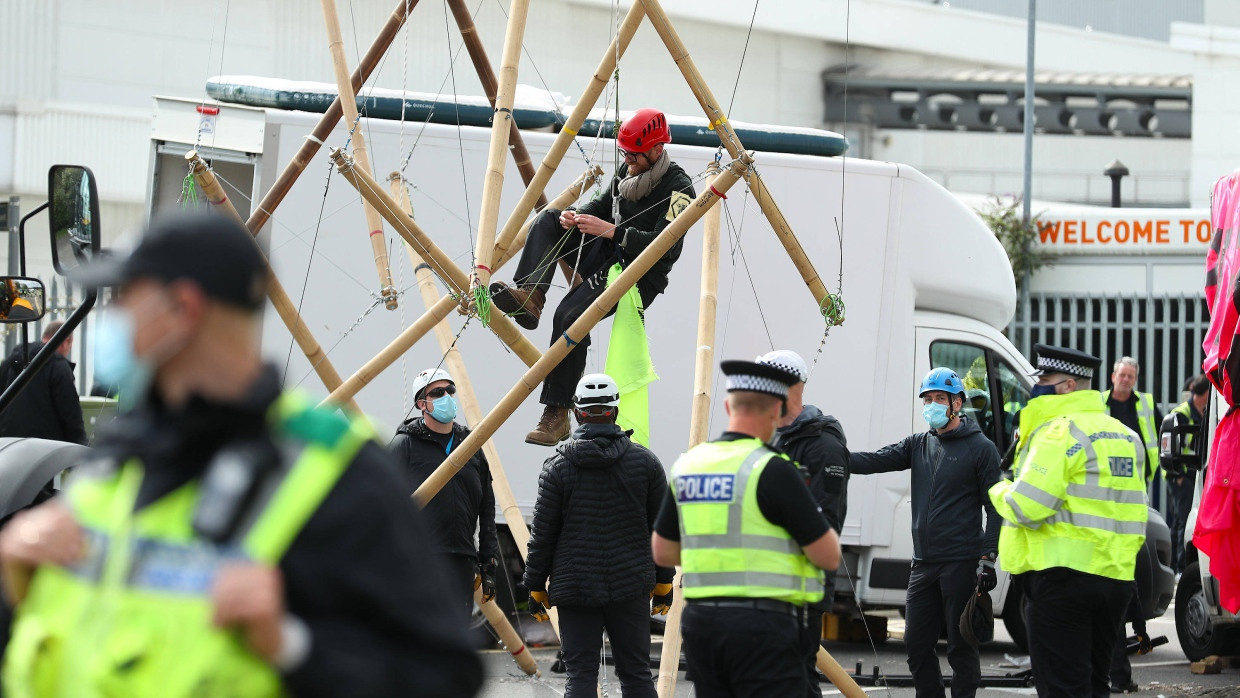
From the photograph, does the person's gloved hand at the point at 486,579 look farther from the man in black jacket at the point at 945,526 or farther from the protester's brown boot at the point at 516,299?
the man in black jacket at the point at 945,526

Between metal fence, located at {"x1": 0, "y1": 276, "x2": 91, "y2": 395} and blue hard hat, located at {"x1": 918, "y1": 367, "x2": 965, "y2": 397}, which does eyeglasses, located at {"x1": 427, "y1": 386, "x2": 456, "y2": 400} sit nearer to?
blue hard hat, located at {"x1": 918, "y1": 367, "x2": 965, "y2": 397}

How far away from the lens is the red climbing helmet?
704 centimetres

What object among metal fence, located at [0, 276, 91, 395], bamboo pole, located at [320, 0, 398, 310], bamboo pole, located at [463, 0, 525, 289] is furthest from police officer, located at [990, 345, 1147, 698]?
metal fence, located at [0, 276, 91, 395]

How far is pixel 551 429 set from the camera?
7480 millimetres

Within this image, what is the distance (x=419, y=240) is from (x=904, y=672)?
193 inches

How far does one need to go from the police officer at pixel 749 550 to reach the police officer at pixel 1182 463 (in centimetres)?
622

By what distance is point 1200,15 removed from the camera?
31.6 meters

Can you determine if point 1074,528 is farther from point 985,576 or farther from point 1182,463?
point 1182,463

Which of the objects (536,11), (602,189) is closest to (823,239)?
(602,189)

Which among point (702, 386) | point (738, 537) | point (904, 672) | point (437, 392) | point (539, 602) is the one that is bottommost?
point (904, 672)

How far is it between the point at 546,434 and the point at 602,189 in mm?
1233

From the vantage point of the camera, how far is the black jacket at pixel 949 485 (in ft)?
26.1

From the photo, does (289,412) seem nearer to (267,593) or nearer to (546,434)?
(267,593)

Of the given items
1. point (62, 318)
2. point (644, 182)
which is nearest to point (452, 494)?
point (644, 182)
